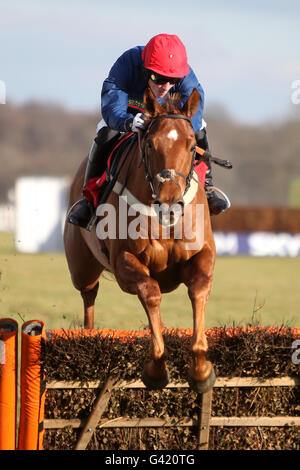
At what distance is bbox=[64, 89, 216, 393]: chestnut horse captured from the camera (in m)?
3.76

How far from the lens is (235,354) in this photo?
4.01 meters

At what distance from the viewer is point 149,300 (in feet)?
12.9

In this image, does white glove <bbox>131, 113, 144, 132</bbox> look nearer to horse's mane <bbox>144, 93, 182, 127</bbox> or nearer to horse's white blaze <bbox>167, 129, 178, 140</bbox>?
horse's mane <bbox>144, 93, 182, 127</bbox>

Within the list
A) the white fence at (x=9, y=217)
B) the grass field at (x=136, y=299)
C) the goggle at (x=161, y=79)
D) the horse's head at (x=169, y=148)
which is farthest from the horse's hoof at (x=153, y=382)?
the white fence at (x=9, y=217)

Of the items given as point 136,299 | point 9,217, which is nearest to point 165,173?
point 9,217

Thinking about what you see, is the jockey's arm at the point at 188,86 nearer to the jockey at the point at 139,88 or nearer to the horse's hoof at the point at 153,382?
the jockey at the point at 139,88

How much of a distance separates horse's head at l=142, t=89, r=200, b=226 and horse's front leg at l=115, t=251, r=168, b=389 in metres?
0.55

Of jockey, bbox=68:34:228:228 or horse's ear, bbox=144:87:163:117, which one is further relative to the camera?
jockey, bbox=68:34:228:228

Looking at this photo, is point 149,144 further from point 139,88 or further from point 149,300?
point 139,88

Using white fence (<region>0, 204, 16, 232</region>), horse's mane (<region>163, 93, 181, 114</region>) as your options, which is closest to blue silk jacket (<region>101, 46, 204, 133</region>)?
horse's mane (<region>163, 93, 181, 114</region>)

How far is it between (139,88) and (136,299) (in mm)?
7983

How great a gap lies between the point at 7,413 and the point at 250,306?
810cm

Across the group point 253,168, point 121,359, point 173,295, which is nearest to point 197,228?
point 121,359

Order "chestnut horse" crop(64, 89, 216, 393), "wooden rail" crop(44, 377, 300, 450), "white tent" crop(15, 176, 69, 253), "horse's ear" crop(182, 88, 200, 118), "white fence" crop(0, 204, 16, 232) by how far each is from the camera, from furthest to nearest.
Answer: "white tent" crop(15, 176, 69, 253)
"white fence" crop(0, 204, 16, 232)
"horse's ear" crop(182, 88, 200, 118)
"wooden rail" crop(44, 377, 300, 450)
"chestnut horse" crop(64, 89, 216, 393)
